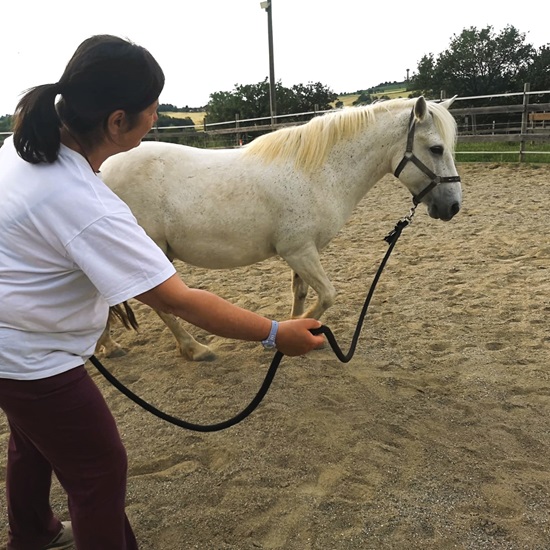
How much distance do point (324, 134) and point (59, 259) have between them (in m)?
2.41

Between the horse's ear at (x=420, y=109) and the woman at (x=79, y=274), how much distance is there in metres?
2.22

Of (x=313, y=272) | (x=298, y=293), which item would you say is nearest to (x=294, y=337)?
(x=313, y=272)

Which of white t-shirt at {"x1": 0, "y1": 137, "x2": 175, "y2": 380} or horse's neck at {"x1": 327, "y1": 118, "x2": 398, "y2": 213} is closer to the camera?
white t-shirt at {"x1": 0, "y1": 137, "x2": 175, "y2": 380}

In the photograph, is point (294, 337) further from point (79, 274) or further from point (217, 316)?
point (79, 274)

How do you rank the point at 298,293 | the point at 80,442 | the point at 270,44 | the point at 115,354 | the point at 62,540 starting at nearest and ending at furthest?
the point at 80,442 < the point at 62,540 < the point at 115,354 < the point at 298,293 < the point at 270,44

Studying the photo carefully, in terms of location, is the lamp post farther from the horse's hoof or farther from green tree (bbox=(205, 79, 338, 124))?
the horse's hoof

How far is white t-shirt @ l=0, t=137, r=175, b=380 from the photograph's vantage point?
1.08 metres

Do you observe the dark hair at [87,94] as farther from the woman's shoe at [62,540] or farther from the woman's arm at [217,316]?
the woman's shoe at [62,540]

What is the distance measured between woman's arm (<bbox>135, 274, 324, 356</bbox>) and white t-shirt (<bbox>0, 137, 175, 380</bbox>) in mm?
44

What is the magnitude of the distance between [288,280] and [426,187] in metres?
2.15

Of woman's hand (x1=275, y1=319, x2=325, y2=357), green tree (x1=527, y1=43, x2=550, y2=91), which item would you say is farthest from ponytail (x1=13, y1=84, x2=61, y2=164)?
green tree (x1=527, y1=43, x2=550, y2=91)

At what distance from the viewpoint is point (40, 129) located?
115 centimetres

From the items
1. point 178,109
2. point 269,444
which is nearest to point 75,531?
point 269,444

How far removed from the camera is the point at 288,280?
5.10m
